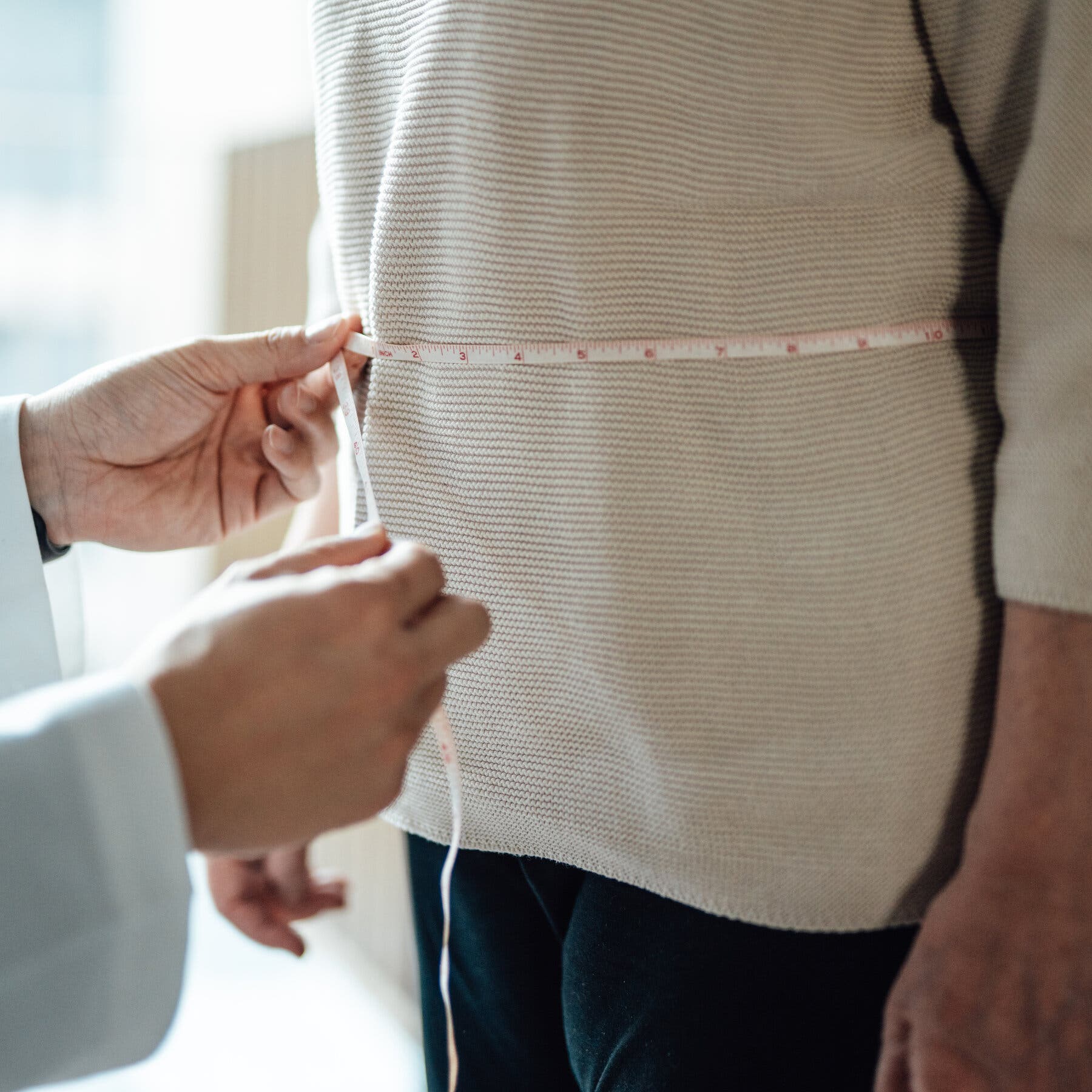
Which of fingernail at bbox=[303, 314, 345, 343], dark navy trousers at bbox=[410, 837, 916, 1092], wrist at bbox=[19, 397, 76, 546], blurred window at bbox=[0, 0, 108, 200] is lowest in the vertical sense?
dark navy trousers at bbox=[410, 837, 916, 1092]

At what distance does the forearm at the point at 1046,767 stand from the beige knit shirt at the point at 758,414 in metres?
0.05

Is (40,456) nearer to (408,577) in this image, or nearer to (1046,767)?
(408,577)

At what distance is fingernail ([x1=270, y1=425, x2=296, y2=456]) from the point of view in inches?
35.7

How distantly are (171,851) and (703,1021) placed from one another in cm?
35

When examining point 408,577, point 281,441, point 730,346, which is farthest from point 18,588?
point 730,346

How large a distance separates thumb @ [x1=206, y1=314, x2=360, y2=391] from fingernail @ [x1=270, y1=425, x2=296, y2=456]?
0.05 m

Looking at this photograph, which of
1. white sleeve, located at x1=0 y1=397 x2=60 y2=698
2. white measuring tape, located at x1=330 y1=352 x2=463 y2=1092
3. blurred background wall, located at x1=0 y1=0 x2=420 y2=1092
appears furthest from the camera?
blurred background wall, located at x1=0 y1=0 x2=420 y2=1092

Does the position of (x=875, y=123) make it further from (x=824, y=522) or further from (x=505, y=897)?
(x=505, y=897)

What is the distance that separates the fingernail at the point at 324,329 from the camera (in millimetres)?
796

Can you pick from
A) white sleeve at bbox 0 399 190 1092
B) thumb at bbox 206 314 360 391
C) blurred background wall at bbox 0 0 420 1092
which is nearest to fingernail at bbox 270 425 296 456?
Result: thumb at bbox 206 314 360 391

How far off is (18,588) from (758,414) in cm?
67

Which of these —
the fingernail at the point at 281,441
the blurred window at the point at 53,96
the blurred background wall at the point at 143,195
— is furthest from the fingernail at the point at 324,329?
the blurred window at the point at 53,96

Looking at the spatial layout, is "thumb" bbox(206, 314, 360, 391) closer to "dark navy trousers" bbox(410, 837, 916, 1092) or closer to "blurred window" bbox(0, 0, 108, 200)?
"dark navy trousers" bbox(410, 837, 916, 1092)

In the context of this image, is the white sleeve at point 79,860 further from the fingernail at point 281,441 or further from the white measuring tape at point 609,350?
the fingernail at point 281,441
